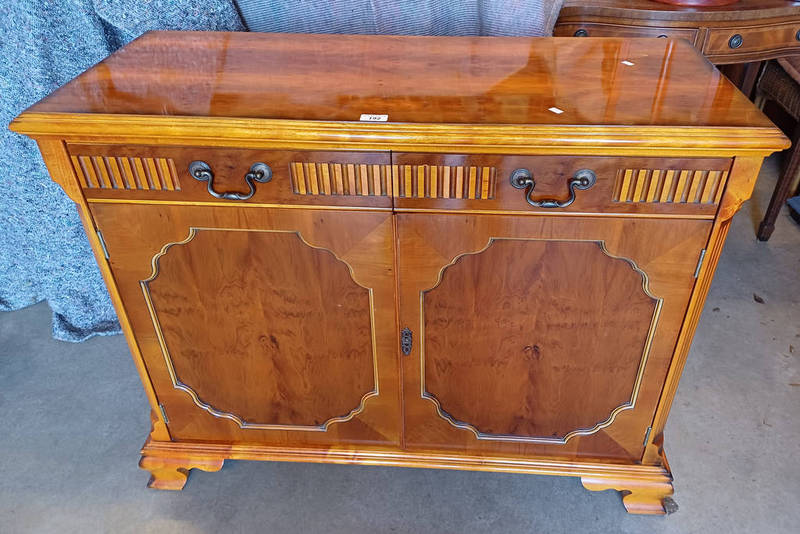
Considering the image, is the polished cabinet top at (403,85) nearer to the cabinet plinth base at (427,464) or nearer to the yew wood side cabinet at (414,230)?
the yew wood side cabinet at (414,230)

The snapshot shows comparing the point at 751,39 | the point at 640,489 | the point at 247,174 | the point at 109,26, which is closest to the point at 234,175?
the point at 247,174

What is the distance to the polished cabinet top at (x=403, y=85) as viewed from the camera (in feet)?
2.75

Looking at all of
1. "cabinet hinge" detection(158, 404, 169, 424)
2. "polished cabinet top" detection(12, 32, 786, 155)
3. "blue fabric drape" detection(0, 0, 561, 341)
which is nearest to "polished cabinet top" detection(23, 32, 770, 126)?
"polished cabinet top" detection(12, 32, 786, 155)

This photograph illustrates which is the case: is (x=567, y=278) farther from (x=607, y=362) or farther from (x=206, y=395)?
(x=206, y=395)

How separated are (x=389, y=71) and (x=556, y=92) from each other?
0.91 ft

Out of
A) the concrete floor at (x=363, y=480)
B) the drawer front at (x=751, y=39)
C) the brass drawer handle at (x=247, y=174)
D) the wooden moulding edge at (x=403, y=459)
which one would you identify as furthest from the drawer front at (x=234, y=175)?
the drawer front at (x=751, y=39)

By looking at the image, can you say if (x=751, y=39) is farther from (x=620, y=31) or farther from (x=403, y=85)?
(x=403, y=85)

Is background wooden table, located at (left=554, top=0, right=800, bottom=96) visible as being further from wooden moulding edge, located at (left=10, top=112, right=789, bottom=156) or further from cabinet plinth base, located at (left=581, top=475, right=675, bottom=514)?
cabinet plinth base, located at (left=581, top=475, right=675, bottom=514)

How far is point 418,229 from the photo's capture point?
3.03 feet

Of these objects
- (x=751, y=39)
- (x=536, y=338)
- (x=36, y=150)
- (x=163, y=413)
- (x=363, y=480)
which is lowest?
(x=363, y=480)

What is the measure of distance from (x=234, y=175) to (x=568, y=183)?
1.62 ft

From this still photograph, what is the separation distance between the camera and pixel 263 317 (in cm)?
106

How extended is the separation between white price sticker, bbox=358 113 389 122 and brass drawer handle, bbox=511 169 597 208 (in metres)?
0.20

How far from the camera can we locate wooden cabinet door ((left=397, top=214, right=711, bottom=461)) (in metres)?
0.91
